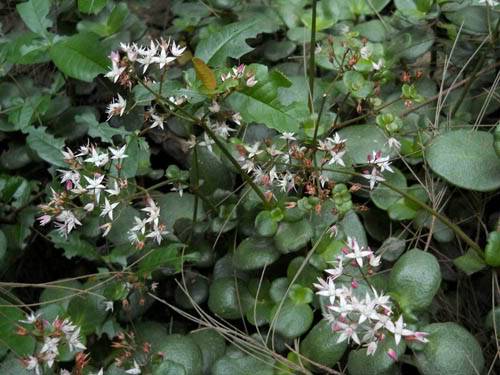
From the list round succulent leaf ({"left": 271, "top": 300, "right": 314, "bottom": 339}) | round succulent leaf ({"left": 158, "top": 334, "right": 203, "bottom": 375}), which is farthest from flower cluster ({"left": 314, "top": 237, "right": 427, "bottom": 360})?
round succulent leaf ({"left": 158, "top": 334, "right": 203, "bottom": 375})

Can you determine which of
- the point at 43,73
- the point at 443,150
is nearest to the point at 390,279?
the point at 443,150

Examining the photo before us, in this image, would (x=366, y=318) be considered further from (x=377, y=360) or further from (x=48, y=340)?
(x=48, y=340)

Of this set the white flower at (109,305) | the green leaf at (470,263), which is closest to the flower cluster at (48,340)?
the white flower at (109,305)

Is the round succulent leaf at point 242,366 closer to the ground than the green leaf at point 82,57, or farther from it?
closer to the ground

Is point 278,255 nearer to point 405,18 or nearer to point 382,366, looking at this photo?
point 382,366

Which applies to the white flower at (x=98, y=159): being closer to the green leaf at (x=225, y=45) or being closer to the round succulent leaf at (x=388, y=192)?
the green leaf at (x=225, y=45)

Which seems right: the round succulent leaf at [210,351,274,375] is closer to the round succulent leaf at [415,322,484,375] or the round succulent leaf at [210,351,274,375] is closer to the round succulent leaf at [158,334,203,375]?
the round succulent leaf at [158,334,203,375]

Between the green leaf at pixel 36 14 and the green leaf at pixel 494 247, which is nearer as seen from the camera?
the green leaf at pixel 494 247
